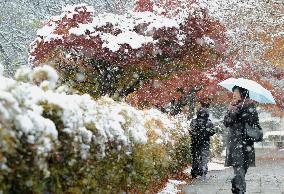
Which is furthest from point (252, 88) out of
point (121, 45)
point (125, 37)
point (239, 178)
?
point (125, 37)

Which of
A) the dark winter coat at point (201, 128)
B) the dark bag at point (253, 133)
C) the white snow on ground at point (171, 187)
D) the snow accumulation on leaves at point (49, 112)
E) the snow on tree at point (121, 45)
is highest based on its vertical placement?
the snow on tree at point (121, 45)

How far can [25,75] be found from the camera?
4.68 metres

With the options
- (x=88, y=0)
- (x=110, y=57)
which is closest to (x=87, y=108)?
(x=110, y=57)

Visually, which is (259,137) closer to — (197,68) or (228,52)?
(197,68)

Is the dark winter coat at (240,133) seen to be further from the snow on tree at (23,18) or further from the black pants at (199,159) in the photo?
the snow on tree at (23,18)

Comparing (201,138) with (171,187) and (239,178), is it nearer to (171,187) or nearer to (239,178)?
(171,187)

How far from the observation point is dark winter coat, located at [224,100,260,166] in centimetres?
883

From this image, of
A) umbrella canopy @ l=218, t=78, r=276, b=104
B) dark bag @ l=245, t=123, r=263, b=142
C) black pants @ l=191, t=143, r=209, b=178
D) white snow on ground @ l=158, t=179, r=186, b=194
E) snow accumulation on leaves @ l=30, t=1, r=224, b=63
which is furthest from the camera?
snow accumulation on leaves @ l=30, t=1, r=224, b=63

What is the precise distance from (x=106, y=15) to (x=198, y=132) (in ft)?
16.6

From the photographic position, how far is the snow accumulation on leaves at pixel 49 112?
141 inches

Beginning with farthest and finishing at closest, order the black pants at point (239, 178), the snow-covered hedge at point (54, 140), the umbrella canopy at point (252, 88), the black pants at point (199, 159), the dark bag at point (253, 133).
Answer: the black pants at point (199, 159) < the umbrella canopy at point (252, 88) < the black pants at point (239, 178) < the dark bag at point (253, 133) < the snow-covered hedge at point (54, 140)

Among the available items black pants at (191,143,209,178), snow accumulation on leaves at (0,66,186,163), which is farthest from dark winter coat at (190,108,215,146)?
snow accumulation on leaves at (0,66,186,163)

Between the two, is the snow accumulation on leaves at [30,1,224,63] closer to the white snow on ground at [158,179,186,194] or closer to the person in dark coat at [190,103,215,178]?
the person in dark coat at [190,103,215,178]

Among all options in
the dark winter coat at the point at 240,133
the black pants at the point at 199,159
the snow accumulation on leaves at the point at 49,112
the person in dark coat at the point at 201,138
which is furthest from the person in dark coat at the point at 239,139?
the black pants at the point at 199,159
